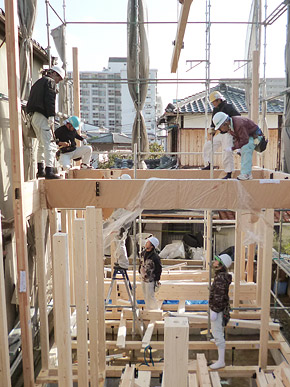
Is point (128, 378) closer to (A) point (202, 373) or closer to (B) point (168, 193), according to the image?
(A) point (202, 373)

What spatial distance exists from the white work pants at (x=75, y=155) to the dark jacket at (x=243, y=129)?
2377 mm

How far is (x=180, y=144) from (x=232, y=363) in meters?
9.22

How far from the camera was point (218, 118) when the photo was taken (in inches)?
179

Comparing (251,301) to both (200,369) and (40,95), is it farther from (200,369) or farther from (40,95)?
(40,95)

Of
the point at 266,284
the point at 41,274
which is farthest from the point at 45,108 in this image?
the point at 266,284

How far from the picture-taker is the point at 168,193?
4.43m

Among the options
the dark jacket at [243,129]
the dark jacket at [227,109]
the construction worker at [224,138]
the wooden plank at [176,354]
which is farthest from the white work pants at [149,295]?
the wooden plank at [176,354]

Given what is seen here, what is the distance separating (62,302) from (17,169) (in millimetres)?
1684

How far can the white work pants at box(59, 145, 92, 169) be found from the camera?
5516 millimetres

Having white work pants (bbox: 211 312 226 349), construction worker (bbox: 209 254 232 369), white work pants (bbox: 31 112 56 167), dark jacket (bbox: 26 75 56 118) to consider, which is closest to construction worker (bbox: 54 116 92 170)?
white work pants (bbox: 31 112 56 167)

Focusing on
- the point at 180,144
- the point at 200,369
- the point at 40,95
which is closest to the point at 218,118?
the point at 40,95

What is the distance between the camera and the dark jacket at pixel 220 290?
453 cm

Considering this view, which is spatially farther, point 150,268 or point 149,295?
point 149,295

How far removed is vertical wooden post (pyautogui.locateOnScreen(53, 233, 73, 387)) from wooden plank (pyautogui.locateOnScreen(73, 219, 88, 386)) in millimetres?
514
